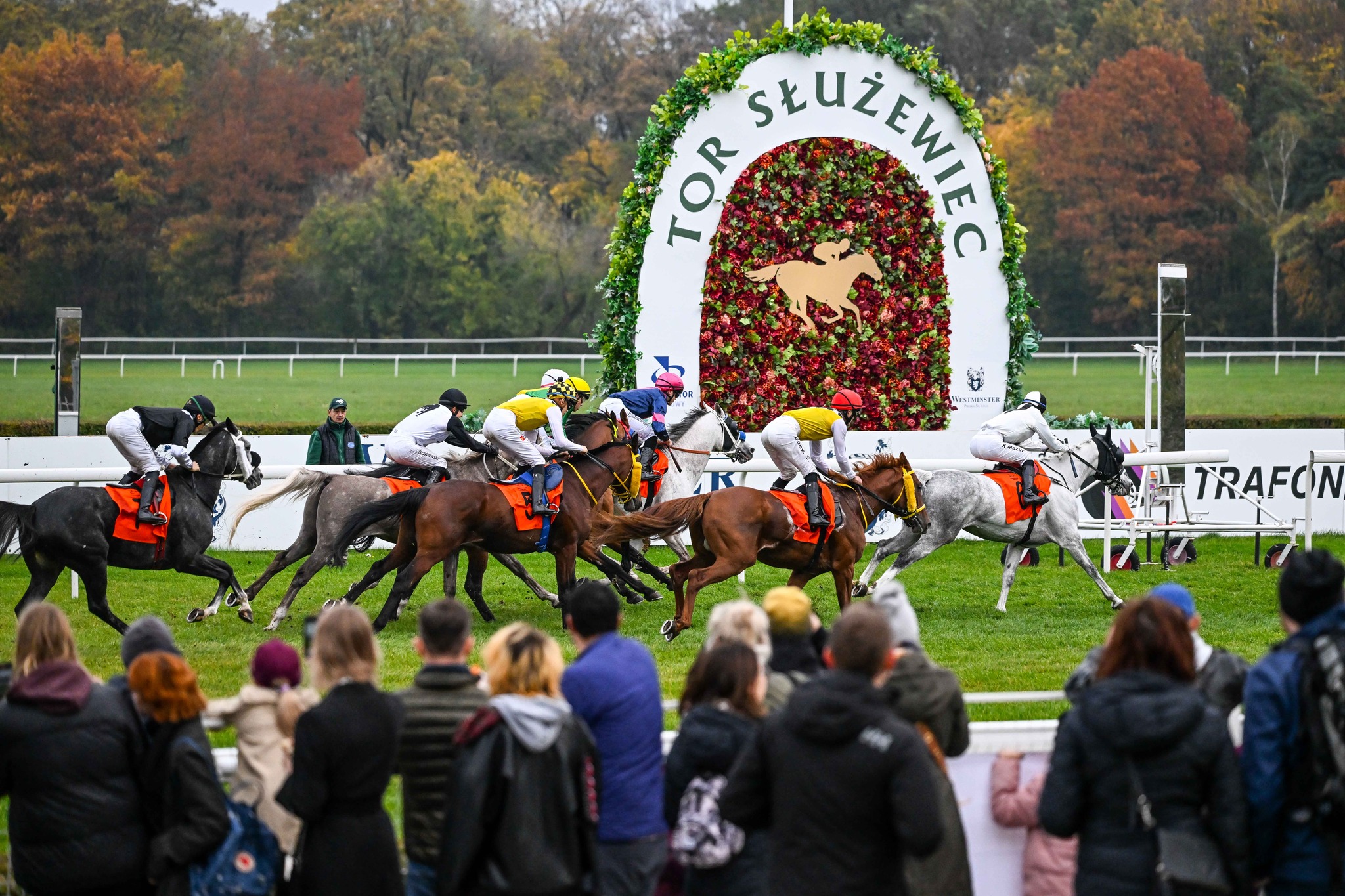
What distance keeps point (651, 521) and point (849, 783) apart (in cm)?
573

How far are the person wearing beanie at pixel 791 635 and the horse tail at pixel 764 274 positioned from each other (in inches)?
374

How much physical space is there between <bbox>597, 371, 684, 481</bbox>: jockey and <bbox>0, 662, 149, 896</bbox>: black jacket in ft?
22.2

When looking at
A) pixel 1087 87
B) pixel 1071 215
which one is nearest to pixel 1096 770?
pixel 1071 215

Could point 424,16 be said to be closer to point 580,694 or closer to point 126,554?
point 126,554

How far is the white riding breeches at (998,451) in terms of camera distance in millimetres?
10852

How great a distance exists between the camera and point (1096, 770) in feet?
11.1

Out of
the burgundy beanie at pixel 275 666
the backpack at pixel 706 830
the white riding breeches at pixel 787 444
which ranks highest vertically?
the white riding breeches at pixel 787 444

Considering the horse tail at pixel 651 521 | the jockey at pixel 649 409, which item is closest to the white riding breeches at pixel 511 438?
the horse tail at pixel 651 521

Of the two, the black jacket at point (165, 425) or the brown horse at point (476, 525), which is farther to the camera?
the black jacket at point (165, 425)

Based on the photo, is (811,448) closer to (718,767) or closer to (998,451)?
(998,451)

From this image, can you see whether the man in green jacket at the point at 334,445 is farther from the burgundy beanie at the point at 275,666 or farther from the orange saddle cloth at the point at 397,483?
the burgundy beanie at the point at 275,666

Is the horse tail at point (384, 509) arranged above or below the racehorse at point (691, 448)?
below

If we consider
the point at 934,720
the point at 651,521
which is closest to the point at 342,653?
the point at 934,720

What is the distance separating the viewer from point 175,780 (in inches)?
144
